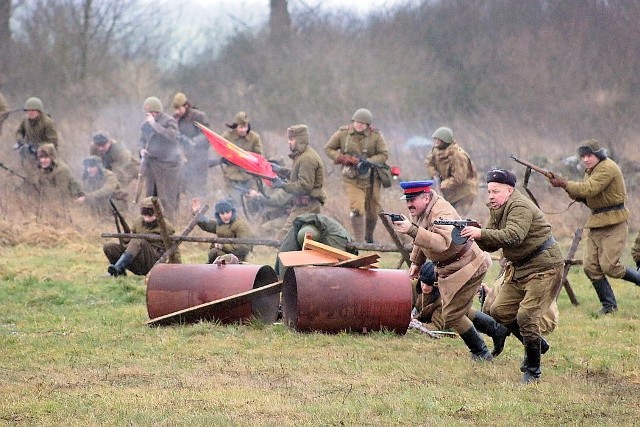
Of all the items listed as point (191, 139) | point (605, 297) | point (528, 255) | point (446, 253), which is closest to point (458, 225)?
point (528, 255)

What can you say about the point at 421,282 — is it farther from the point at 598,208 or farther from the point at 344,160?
the point at 344,160

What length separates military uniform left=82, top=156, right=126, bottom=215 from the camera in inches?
830

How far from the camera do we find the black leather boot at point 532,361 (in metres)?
8.82

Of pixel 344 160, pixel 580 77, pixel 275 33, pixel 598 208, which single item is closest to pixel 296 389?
pixel 598 208

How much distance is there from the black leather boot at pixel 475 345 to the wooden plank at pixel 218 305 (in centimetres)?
221

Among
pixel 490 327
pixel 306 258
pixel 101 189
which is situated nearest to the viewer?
pixel 490 327

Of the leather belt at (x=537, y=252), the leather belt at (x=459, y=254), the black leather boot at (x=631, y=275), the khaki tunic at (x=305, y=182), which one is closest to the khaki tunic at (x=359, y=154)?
the khaki tunic at (x=305, y=182)

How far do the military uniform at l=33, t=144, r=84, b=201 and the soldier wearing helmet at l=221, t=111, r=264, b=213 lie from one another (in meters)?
2.58

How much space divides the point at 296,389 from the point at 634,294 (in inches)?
313

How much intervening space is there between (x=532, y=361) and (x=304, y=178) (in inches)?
Answer: 308

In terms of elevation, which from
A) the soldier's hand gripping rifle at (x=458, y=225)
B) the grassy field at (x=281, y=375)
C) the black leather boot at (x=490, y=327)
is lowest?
the grassy field at (x=281, y=375)

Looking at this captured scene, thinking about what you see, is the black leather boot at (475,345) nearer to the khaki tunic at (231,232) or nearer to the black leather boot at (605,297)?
the black leather boot at (605,297)

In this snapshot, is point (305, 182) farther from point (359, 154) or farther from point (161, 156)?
point (161, 156)

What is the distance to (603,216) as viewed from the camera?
43.9 ft
